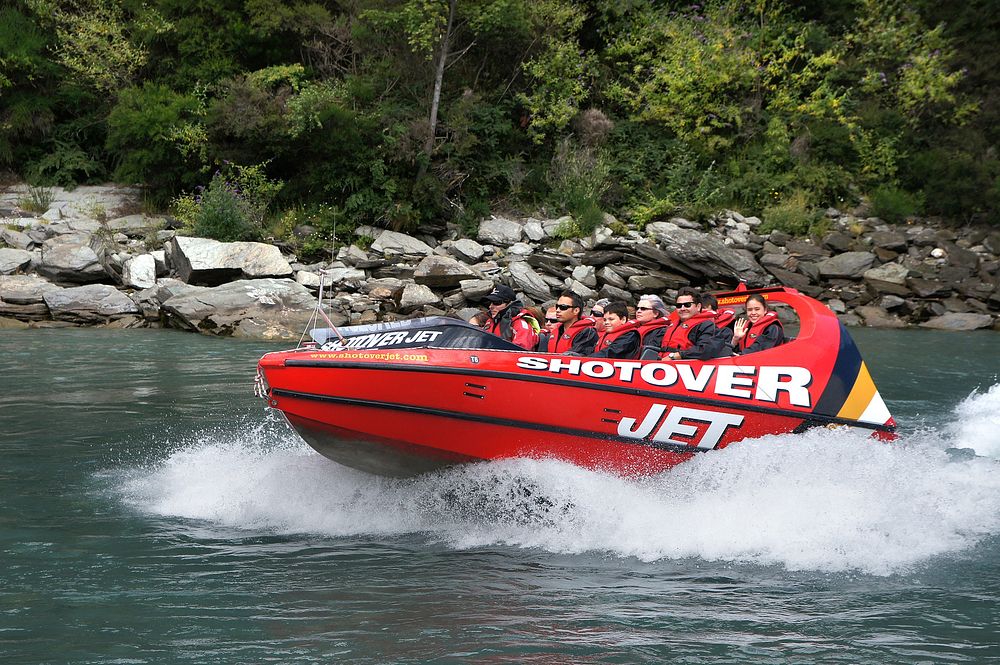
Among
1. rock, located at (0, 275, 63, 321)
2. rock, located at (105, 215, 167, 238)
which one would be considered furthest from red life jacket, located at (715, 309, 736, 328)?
rock, located at (105, 215, 167, 238)

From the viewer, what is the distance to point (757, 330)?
7320 mm

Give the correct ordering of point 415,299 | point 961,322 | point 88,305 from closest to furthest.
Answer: point 88,305, point 415,299, point 961,322

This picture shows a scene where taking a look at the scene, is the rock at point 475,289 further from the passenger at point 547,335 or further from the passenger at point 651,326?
the passenger at point 651,326

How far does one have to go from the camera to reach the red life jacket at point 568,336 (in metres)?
7.48

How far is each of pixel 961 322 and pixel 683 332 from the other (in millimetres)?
14537

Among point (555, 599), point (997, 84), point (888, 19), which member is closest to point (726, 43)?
point (888, 19)

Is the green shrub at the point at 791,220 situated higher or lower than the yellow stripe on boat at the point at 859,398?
higher

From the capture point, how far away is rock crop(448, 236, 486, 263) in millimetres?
20875

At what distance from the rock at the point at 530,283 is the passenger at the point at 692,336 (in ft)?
38.7

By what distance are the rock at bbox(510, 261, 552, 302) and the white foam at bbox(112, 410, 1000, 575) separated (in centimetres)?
1243

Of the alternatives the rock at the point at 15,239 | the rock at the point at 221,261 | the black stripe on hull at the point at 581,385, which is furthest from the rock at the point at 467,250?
the black stripe on hull at the point at 581,385

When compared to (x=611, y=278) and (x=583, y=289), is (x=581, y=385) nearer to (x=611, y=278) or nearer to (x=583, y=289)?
(x=583, y=289)

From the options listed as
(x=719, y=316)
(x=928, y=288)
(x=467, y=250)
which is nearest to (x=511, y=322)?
(x=719, y=316)

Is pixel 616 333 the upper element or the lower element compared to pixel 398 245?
upper
